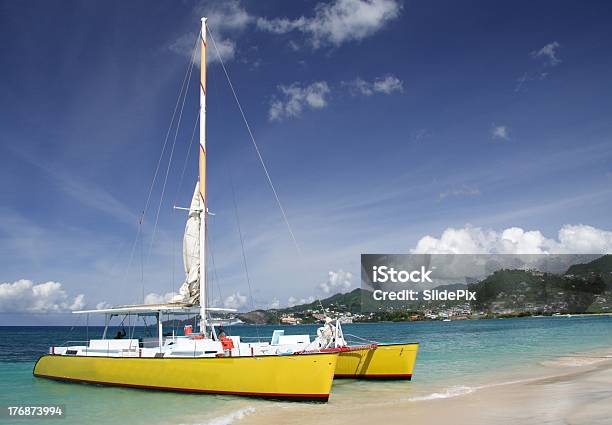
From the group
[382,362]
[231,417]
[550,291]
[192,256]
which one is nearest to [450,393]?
[382,362]

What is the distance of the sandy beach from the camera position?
13.5 metres

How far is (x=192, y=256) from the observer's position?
69.3 ft

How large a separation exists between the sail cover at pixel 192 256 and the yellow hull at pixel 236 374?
298cm

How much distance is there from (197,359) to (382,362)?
7970mm

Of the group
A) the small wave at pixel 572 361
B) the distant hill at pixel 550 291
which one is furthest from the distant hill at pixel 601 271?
the small wave at pixel 572 361

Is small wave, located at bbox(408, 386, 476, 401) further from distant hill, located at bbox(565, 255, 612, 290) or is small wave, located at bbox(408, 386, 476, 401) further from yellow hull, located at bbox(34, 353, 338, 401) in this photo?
distant hill, located at bbox(565, 255, 612, 290)

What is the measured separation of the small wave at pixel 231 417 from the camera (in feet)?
47.0

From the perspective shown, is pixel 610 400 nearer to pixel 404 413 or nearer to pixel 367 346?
pixel 404 413

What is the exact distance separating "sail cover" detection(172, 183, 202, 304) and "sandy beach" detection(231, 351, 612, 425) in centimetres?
654

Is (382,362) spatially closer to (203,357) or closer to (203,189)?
(203,357)

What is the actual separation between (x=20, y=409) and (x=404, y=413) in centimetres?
1312

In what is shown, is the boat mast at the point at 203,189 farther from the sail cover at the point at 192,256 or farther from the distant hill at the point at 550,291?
the distant hill at the point at 550,291

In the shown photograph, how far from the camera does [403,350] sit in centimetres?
2152

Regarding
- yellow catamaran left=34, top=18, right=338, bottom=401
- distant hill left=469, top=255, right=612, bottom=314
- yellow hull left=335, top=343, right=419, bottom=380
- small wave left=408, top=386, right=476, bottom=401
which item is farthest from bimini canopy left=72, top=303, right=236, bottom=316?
distant hill left=469, top=255, right=612, bottom=314
